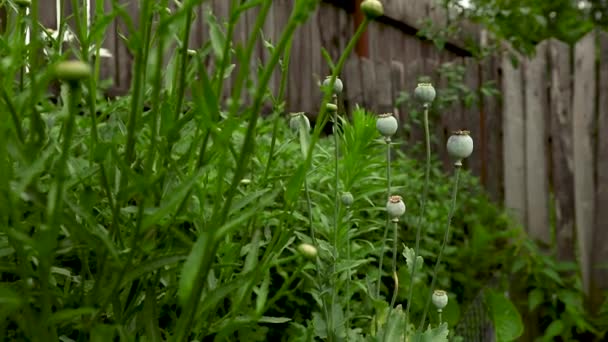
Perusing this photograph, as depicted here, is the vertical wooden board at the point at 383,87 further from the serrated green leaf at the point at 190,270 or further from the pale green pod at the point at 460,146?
the serrated green leaf at the point at 190,270

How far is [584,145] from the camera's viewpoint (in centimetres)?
440

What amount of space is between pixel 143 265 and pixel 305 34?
3.89 m

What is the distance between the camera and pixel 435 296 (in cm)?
143

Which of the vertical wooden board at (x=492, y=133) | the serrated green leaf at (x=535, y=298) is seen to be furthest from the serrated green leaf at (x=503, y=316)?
the vertical wooden board at (x=492, y=133)

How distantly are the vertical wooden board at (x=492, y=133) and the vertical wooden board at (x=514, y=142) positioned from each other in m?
0.15

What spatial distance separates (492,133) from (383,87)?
75 cm

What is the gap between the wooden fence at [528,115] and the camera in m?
4.35

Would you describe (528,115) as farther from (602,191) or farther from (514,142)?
(602,191)

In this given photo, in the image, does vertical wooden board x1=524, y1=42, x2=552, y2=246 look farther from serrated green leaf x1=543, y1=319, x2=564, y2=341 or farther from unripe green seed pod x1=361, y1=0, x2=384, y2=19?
unripe green seed pod x1=361, y1=0, x2=384, y2=19

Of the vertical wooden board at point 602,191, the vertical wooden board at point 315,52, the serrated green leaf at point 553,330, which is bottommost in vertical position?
the serrated green leaf at point 553,330

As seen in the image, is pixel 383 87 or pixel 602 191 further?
pixel 383 87

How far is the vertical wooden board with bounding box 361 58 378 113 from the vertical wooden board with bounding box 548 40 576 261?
95cm

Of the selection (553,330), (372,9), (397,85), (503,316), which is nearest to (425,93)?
(372,9)

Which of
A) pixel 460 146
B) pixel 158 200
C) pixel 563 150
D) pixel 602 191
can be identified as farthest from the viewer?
pixel 563 150
